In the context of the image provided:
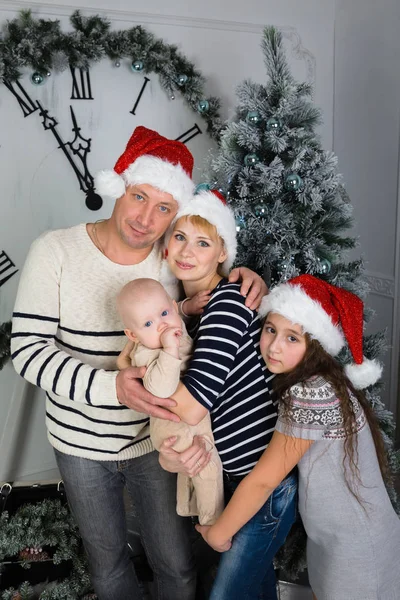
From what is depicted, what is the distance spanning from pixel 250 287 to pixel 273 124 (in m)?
0.59

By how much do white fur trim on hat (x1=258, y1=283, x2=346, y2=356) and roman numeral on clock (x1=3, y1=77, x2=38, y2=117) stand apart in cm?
172

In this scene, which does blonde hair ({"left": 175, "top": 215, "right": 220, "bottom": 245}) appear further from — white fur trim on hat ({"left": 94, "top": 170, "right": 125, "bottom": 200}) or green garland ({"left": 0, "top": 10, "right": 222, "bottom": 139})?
green garland ({"left": 0, "top": 10, "right": 222, "bottom": 139})

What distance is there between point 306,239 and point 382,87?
1.32m

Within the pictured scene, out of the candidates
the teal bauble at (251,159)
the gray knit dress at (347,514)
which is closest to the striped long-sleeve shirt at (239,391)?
the gray knit dress at (347,514)

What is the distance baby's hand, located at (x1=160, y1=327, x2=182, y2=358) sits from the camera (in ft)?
4.33

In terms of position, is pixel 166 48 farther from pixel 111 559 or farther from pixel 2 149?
pixel 111 559

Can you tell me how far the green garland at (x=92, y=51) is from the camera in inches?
91.7

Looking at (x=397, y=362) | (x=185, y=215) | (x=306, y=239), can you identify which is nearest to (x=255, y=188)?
(x=306, y=239)

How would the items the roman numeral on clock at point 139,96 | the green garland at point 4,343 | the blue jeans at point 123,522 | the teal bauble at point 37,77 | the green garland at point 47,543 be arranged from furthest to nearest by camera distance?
the roman numeral on clock at point 139,96, the teal bauble at point 37,77, the green garland at point 4,343, the green garland at point 47,543, the blue jeans at point 123,522

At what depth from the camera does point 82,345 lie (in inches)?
61.7

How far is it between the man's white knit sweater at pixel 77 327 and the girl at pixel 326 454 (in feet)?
1.30

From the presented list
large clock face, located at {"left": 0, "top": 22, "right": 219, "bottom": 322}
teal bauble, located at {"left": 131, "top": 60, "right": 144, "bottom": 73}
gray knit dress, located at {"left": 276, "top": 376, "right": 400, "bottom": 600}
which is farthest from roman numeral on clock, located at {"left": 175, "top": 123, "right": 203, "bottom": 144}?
gray knit dress, located at {"left": 276, "top": 376, "right": 400, "bottom": 600}

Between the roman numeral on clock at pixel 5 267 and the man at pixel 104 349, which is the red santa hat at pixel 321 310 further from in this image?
the roman numeral on clock at pixel 5 267

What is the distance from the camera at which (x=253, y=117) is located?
1750 mm
